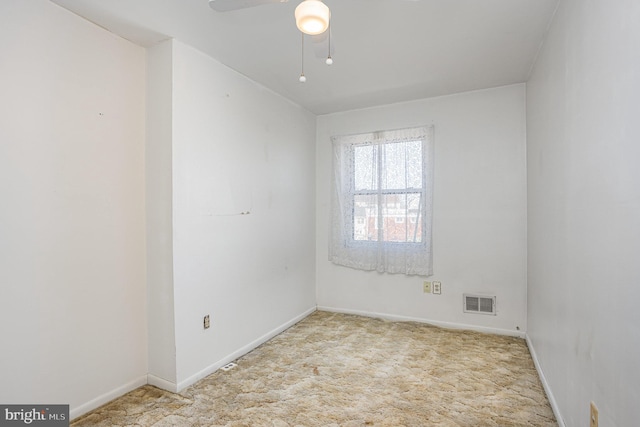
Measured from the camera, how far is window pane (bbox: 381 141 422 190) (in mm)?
3521

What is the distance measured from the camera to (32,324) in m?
1.76

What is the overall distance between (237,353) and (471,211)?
8.50ft

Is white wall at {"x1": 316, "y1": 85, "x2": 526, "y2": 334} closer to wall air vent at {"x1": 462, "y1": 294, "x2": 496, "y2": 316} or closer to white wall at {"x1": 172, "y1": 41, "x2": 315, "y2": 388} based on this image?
wall air vent at {"x1": 462, "y1": 294, "x2": 496, "y2": 316}

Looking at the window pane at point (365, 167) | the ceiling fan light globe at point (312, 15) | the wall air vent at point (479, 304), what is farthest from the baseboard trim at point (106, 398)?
the wall air vent at point (479, 304)

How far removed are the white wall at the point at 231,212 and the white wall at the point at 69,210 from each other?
1.04 feet

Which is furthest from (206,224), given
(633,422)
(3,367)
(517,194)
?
(517,194)

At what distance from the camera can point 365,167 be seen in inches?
149

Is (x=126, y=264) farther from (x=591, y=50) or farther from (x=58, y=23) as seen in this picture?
(x=591, y=50)

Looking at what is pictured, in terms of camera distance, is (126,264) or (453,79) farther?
(453,79)

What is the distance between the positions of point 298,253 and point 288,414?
6.28ft

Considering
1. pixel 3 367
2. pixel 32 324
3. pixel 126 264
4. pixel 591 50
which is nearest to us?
pixel 591 50

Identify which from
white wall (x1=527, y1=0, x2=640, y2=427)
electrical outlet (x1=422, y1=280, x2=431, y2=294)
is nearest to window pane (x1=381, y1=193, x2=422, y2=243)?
electrical outlet (x1=422, y1=280, x2=431, y2=294)

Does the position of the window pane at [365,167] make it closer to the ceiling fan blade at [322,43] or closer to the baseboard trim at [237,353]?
the baseboard trim at [237,353]

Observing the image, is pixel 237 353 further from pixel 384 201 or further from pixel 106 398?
pixel 384 201
